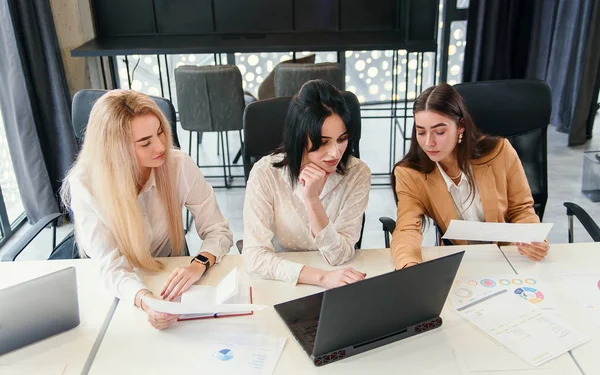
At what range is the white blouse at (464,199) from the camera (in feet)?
6.61

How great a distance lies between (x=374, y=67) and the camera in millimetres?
5336

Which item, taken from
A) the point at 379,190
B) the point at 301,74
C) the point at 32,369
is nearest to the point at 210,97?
the point at 301,74

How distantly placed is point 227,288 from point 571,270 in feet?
3.42

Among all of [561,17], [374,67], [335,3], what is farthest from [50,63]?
[561,17]

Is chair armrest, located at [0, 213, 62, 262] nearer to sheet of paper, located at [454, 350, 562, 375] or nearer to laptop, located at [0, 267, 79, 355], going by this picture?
laptop, located at [0, 267, 79, 355]

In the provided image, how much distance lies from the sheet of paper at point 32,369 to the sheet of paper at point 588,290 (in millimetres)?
1376

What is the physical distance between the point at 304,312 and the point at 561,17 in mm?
4066

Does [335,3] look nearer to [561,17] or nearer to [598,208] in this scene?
[561,17]

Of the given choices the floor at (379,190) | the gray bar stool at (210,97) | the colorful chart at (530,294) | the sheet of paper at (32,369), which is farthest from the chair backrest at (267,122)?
the gray bar stool at (210,97)

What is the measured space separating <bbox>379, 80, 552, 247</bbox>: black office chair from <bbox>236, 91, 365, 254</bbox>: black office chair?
0.40 metres

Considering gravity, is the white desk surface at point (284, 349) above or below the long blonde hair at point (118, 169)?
below

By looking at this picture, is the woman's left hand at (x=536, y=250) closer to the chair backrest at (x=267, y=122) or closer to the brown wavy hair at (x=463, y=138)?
the brown wavy hair at (x=463, y=138)

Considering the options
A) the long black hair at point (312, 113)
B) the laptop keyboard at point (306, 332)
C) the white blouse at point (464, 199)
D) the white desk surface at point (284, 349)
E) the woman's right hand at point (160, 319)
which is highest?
the long black hair at point (312, 113)

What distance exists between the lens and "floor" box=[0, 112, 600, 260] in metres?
3.29
